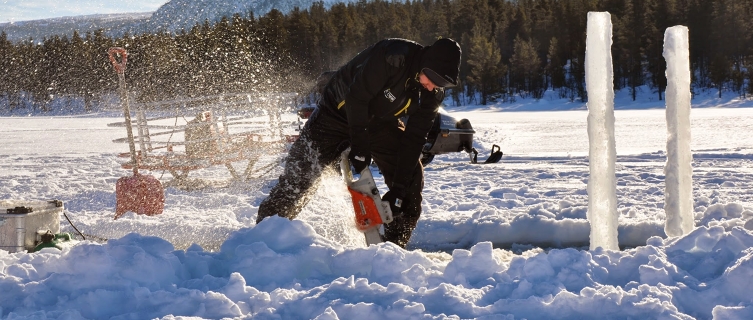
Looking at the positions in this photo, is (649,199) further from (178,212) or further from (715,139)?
(715,139)

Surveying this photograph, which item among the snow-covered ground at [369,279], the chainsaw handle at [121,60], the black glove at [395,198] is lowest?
the snow-covered ground at [369,279]

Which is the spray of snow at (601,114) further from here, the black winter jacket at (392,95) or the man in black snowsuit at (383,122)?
the black winter jacket at (392,95)

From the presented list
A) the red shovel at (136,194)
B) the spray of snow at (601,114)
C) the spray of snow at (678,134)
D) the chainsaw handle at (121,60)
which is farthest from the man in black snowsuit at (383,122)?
the chainsaw handle at (121,60)

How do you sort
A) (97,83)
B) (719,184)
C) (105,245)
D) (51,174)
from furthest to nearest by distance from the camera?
(97,83) < (51,174) < (719,184) < (105,245)

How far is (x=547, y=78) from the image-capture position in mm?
67562

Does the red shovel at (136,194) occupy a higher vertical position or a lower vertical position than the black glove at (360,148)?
lower

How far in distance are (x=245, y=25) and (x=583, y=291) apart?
312ft

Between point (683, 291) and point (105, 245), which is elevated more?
point (105, 245)

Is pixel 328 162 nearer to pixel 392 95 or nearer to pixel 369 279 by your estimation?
pixel 392 95

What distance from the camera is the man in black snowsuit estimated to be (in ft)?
15.1

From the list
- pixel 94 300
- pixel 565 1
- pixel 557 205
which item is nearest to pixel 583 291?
pixel 94 300

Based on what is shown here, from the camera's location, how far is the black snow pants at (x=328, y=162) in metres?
5.04

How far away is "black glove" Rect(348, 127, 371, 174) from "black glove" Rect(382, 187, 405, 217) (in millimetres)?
245

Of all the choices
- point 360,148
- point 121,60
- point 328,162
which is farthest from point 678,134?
point 121,60
